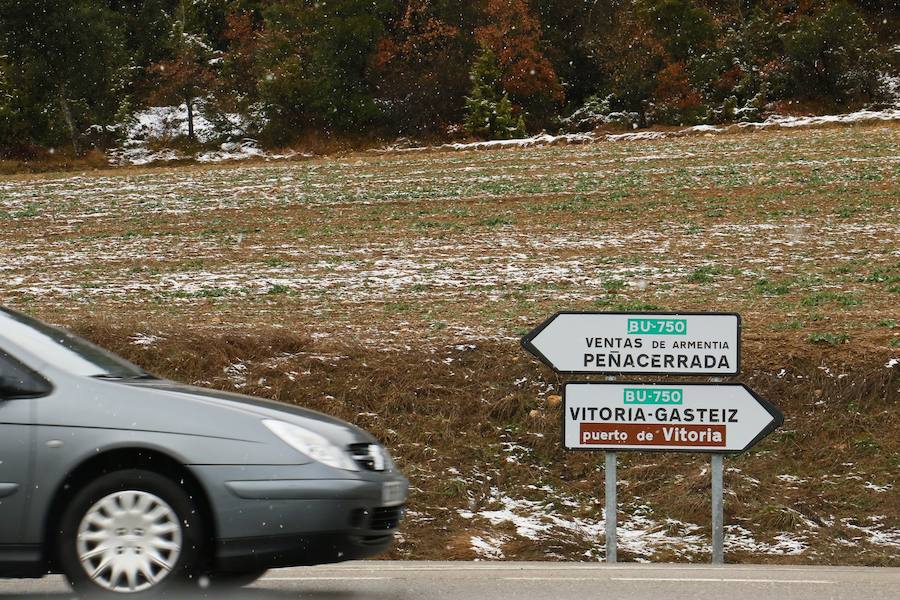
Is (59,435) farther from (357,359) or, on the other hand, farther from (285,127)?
(285,127)

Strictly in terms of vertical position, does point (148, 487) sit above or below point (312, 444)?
below

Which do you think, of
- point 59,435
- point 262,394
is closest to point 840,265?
point 262,394

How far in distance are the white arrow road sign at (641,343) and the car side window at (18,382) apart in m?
4.30

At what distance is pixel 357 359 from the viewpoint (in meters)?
14.1

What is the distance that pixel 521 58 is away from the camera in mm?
51281

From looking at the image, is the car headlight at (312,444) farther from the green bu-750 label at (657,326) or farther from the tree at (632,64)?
the tree at (632,64)

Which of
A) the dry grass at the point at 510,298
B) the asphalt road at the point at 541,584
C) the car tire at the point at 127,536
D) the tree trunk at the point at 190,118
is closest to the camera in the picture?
the car tire at the point at 127,536

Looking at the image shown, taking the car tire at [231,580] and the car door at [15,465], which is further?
the car tire at [231,580]

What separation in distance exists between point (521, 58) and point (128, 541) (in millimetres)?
46450

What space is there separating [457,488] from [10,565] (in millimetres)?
6189

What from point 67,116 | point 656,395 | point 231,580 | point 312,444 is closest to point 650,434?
point 656,395

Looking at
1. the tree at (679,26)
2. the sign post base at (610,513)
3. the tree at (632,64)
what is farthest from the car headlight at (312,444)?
the tree at (679,26)

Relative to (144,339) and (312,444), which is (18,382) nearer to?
(312,444)

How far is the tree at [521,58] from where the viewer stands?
50.3 m
